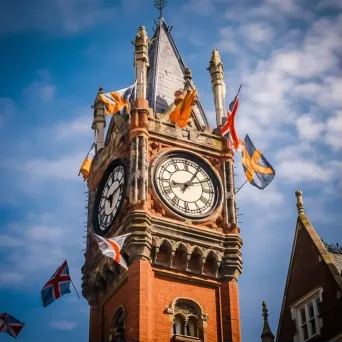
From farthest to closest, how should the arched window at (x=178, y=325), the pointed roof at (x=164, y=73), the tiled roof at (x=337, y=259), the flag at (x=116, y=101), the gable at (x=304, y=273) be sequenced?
the pointed roof at (x=164, y=73) < the flag at (x=116, y=101) < the arched window at (x=178, y=325) < the tiled roof at (x=337, y=259) < the gable at (x=304, y=273)

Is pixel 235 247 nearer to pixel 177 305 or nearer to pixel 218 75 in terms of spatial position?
pixel 177 305

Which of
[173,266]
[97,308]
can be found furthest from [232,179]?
[97,308]

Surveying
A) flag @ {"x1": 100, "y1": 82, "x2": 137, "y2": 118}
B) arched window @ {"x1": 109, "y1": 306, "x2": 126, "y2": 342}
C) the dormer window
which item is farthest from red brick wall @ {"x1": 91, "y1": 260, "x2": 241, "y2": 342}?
flag @ {"x1": 100, "y1": 82, "x2": 137, "y2": 118}

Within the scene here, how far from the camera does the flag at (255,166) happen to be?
4266 cm

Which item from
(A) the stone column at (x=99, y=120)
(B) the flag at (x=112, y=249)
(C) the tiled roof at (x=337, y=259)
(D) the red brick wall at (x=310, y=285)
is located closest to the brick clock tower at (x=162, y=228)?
(B) the flag at (x=112, y=249)

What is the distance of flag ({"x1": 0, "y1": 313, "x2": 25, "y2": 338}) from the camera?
128 feet

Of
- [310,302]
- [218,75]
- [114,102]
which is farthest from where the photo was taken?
[218,75]

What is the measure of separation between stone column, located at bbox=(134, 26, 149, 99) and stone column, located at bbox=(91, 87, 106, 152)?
3487 mm

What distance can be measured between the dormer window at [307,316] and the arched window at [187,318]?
484 cm

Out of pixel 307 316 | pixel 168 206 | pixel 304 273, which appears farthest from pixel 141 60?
pixel 307 316

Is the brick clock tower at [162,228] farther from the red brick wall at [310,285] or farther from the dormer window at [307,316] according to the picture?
the dormer window at [307,316]

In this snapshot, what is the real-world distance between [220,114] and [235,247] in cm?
855

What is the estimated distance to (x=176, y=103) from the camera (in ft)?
144

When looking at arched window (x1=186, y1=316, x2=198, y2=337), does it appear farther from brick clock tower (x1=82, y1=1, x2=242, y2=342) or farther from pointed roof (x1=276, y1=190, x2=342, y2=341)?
pointed roof (x1=276, y1=190, x2=342, y2=341)
